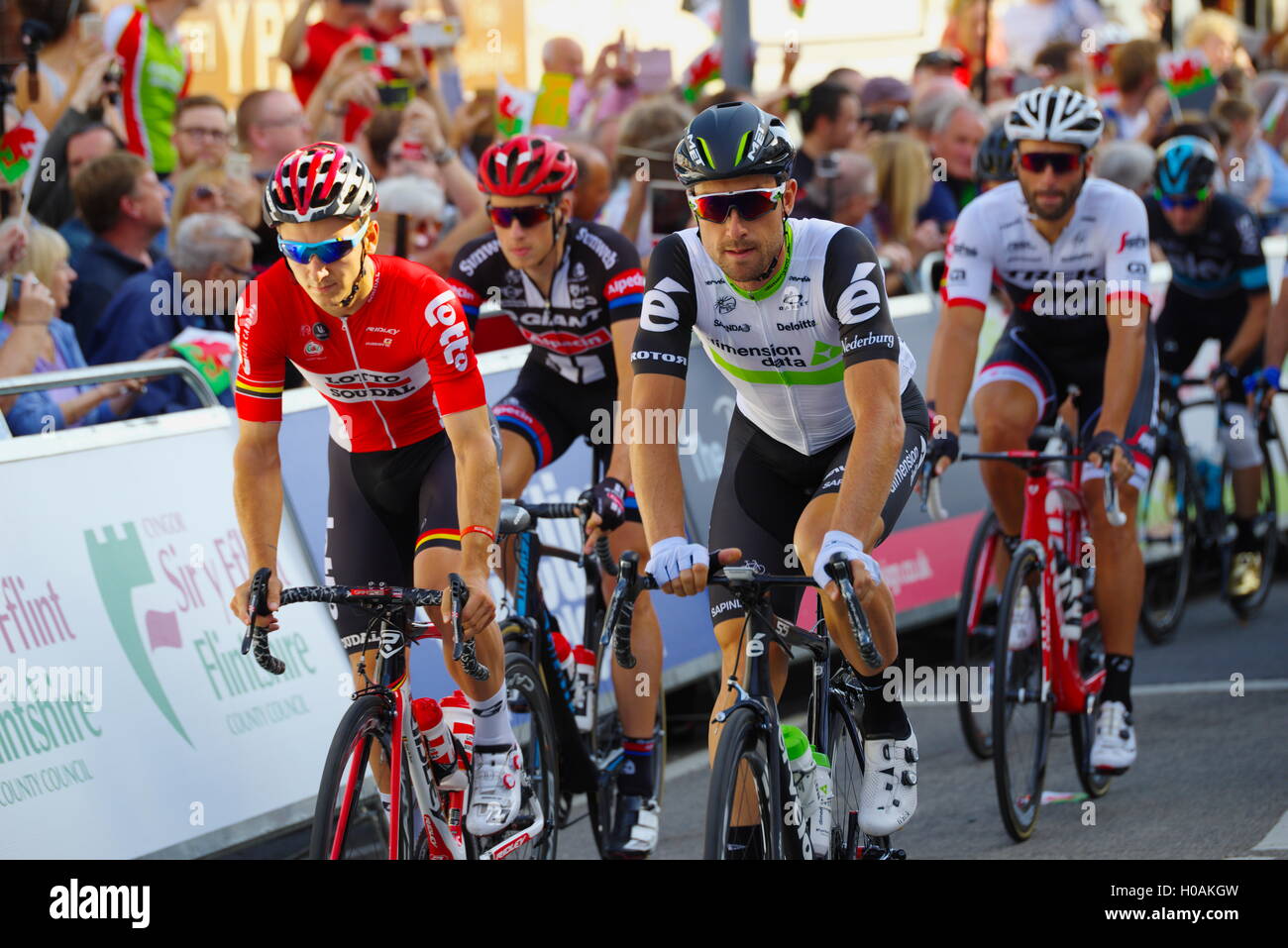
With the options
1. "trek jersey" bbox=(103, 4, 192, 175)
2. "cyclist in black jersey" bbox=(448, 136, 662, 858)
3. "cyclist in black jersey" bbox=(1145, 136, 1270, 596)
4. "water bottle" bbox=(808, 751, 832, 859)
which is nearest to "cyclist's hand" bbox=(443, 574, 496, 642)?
"water bottle" bbox=(808, 751, 832, 859)

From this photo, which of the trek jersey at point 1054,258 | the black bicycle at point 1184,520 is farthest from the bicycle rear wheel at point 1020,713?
the black bicycle at point 1184,520

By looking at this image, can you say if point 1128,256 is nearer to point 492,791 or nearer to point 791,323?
point 791,323

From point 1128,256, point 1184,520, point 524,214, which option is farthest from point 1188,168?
point 524,214

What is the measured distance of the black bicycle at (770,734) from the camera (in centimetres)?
421

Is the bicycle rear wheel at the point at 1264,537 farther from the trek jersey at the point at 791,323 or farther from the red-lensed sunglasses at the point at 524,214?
the trek jersey at the point at 791,323

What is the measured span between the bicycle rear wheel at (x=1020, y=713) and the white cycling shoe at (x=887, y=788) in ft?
4.87

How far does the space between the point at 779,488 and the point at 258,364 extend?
1.51m

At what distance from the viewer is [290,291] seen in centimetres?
534

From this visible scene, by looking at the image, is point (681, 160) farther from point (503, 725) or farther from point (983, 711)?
point (983, 711)

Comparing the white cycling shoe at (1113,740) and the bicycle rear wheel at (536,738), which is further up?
the bicycle rear wheel at (536,738)

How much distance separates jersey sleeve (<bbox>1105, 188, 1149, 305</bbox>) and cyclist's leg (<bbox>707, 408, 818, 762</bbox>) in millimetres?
2232
